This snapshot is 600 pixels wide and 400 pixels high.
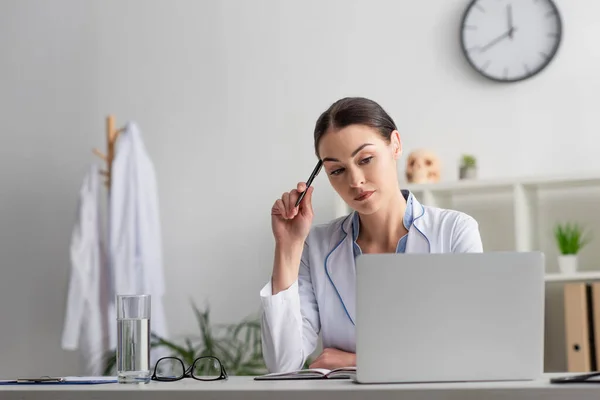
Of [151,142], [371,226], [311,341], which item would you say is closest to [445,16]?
[151,142]

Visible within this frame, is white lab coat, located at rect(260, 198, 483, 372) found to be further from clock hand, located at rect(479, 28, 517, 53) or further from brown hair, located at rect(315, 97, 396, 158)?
clock hand, located at rect(479, 28, 517, 53)

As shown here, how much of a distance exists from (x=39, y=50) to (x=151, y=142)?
76 cm

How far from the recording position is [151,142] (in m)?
3.99

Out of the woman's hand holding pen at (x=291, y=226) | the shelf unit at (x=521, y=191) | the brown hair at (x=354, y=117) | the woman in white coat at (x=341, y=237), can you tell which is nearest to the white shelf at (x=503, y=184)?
the shelf unit at (x=521, y=191)

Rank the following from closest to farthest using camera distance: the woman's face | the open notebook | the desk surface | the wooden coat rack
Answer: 1. the desk surface
2. the open notebook
3. the woman's face
4. the wooden coat rack

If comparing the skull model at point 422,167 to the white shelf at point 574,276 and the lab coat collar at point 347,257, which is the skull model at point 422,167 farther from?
the lab coat collar at point 347,257

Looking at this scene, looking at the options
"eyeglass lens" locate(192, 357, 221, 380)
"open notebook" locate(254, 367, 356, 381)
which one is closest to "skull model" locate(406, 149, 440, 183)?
"eyeglass lens" locate(192, 357, 221, 380)

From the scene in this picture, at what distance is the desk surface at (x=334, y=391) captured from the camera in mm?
1137

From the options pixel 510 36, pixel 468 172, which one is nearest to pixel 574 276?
pixel 468 172

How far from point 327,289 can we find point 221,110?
188 cm

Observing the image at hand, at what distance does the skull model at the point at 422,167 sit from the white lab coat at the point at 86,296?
52.5 inches

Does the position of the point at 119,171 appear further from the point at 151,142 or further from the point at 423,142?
the point at 423,142

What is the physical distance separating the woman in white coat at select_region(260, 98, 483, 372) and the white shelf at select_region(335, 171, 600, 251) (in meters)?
1.01

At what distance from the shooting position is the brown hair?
214 centimetres
